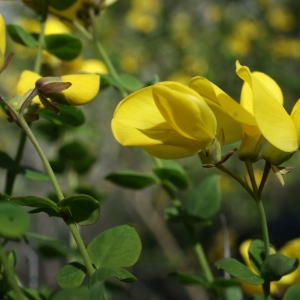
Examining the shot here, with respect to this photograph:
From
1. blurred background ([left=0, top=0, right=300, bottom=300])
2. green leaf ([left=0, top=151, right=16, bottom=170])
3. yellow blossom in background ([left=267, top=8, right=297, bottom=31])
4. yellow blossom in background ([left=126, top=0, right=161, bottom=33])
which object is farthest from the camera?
yellow blossom in background ([left=126, top=0, right=161, bottom=33])

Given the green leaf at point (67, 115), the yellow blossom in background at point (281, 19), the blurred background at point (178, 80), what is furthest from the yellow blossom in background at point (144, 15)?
the green leaf at point (67, 115)

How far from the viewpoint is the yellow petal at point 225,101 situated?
48cm

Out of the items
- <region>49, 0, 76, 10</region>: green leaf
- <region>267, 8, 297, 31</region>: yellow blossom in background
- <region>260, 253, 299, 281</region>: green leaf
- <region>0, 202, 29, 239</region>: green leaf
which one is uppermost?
<region>49, 0, 76, 10</region>: green leaf

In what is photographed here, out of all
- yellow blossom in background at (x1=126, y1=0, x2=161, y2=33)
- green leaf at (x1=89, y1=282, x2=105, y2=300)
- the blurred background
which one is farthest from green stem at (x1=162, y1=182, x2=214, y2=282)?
yellow blossom in background at (x1=126, y1=0, x2=161, y2=33)

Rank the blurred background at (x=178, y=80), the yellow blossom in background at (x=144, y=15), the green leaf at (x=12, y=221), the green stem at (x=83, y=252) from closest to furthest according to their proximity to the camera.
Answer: the green leaf at (x=12, y=221) → the green stem at (x=83, y=252) → the blurred background at (x=178, y=80) → the yellow blossom in background at (x=144, y=15)

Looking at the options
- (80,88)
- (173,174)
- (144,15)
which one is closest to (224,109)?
(80,88)

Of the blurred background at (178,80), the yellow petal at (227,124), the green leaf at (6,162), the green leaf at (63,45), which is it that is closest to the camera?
the yellow petal at (227,124)

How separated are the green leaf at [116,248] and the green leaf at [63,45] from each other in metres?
0.36

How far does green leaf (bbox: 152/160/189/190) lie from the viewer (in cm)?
74

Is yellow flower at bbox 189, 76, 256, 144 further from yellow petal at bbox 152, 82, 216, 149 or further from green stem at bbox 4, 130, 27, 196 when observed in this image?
green stem at bbox 4, 130, 27, 196

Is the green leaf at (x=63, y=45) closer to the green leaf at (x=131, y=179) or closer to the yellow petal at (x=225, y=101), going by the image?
the green leaf at (x=131, y=179)

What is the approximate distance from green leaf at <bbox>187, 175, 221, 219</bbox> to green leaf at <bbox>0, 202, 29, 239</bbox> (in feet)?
1.48

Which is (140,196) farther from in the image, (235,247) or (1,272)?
(1,272)

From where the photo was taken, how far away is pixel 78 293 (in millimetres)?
327
